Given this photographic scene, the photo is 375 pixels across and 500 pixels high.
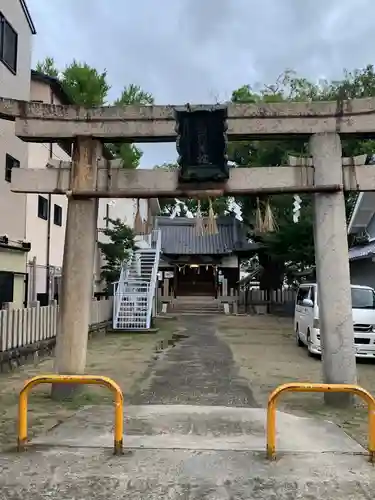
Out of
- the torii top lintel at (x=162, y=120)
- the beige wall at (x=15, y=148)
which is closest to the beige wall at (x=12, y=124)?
the beige wall at (x=15, y=148)

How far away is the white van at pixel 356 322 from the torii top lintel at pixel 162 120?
477 cm

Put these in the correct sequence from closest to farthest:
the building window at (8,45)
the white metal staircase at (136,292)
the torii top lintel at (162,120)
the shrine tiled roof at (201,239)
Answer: the torii top lintel at (162,120)
the building window at (8,45)
the white metal staircase at (136,292)
the shrine tiled roof at (201,239)

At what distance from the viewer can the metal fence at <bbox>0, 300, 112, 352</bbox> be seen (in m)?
11.6

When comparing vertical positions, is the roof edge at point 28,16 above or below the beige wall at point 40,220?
above

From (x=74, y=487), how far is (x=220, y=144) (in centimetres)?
564

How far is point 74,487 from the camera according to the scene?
15.9ft

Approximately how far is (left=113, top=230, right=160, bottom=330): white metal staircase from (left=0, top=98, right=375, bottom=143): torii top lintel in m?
14.1

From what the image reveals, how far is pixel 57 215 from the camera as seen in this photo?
72.3 feet

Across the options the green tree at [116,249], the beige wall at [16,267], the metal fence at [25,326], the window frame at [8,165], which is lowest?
the metal fence at [25,326]

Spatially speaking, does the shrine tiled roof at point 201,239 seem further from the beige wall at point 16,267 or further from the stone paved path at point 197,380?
the beige wall at point 16,267

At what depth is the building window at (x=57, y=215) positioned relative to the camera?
21.6 m

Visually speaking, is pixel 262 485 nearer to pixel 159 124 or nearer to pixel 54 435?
pixel 54 435

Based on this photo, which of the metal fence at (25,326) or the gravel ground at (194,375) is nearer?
the gravel ground at (194,375)

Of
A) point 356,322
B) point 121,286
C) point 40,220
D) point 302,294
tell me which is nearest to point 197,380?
point 356,322
